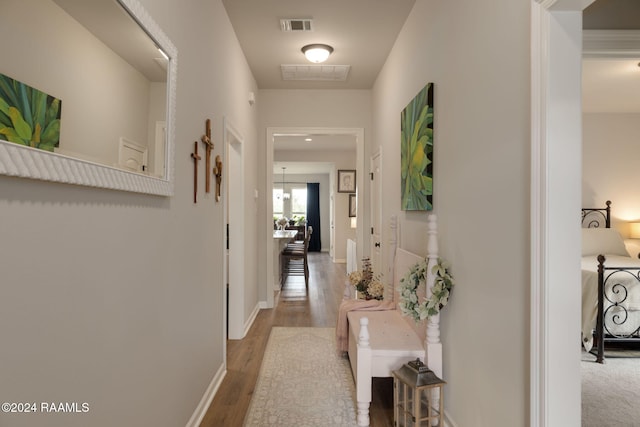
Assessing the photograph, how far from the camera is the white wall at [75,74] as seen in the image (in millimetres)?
840

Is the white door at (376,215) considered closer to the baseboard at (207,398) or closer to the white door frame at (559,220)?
the baseboard at (207,398)

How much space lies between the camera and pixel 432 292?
2.12 meters

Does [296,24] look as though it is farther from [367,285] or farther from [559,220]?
[559,220]

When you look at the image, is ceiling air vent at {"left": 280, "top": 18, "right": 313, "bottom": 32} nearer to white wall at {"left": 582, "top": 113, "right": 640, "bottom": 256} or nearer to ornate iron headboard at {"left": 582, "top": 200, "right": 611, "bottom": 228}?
white wall at {"left": 582, "top": 113, "right": 640, "bottom": 256}

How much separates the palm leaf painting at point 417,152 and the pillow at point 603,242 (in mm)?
3101

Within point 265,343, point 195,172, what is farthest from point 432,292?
point 265,343

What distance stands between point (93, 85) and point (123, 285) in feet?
2.21

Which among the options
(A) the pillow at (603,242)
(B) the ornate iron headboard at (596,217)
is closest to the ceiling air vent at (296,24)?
(A) the pillow at (603,242)

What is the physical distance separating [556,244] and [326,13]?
268 centimetres

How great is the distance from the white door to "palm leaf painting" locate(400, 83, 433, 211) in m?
1.24

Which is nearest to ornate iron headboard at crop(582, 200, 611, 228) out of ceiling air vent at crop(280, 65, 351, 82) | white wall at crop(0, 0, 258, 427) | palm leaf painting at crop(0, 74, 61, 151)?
ceiling air vent at crop(280, 65, 351, 82)

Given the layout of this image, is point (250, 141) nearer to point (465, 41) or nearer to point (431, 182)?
point (431, 182)

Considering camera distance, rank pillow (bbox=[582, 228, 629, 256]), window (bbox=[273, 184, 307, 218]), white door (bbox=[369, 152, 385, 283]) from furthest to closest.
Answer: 1. window (bbox=[273, 184, 307, 218])
2. pillow (bbox=[582, 228, 629, 256])
3. white door (bbox=[369, 152, 385, 283])

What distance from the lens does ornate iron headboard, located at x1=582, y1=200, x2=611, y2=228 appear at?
5.11m
